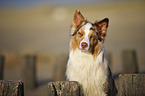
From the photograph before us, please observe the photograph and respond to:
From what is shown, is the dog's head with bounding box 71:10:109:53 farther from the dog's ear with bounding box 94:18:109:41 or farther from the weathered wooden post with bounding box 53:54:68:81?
the weathered wooden post with bounding box 53:54:68:81

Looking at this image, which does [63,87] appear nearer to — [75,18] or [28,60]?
[75,18]

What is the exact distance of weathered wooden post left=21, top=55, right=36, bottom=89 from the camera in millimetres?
8180

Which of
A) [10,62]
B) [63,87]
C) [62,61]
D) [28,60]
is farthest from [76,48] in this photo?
[10,62]

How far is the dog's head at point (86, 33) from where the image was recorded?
3.42 meters

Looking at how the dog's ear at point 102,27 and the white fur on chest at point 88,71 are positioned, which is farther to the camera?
the dog's ear at point 102,27

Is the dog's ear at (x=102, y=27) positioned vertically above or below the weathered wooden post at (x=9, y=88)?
above

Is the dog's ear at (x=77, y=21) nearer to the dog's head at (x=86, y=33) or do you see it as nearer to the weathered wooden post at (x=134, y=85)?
the dog's head at (x=86, y=33)

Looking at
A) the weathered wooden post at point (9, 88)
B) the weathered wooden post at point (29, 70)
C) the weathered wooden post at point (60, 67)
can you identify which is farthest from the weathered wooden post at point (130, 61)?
the weathered wooden post at point (9, 88)

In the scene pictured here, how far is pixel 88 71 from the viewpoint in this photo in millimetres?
A: 3484

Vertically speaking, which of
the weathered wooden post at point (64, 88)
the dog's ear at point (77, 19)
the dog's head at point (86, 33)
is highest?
the dog's ear at point (77, 19)

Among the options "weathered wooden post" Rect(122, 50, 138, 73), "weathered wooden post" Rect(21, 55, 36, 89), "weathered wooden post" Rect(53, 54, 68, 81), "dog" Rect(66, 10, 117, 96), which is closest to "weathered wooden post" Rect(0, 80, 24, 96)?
"dog" Rect(66, 10, 117, 96)

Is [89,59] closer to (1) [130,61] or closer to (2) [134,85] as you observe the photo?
(2) [134,85]

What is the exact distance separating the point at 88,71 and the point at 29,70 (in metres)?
5.32

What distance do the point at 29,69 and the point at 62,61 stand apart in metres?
1.53
